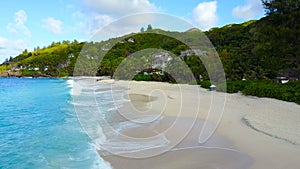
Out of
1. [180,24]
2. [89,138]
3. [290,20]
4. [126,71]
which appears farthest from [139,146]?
[126,71]

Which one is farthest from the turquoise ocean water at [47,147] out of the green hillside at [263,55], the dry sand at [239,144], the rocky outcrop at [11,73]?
the rocky outcrop at [11,73]

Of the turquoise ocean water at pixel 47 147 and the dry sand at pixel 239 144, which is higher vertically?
the dry sand at pixel 239 144

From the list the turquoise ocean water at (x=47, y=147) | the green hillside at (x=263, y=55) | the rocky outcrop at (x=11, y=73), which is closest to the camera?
the turquoise ocean water at (x=47, y=147)

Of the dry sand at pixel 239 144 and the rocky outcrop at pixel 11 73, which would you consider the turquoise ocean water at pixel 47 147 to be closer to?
the dry sand at pixel 239 144

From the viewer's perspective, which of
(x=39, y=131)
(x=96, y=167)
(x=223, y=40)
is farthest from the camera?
(x=223, y=40)

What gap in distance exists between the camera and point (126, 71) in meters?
57.5

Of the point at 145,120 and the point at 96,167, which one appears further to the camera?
the point at 145,120

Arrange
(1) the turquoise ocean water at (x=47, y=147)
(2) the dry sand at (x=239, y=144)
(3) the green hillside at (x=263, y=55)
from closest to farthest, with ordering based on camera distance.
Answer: (2) the dry sand at (x=239, y=144) < (1) the turquoise ocean water at (x=47, y=147) < (3) the green hillside at (x=263, y=55)

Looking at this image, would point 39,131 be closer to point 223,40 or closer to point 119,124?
point 119,124

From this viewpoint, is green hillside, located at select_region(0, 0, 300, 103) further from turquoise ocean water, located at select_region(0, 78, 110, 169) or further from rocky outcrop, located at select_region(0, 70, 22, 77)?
rocky outcrop, located at select_region(0, 70, 22, 77)

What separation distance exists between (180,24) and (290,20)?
11.7 m

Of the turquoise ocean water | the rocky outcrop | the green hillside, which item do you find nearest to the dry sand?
the turquoise ocean water

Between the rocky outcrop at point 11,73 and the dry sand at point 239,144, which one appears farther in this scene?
the rocky outcrop at point 11,73

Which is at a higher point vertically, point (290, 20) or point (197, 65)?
point (290, 20)
